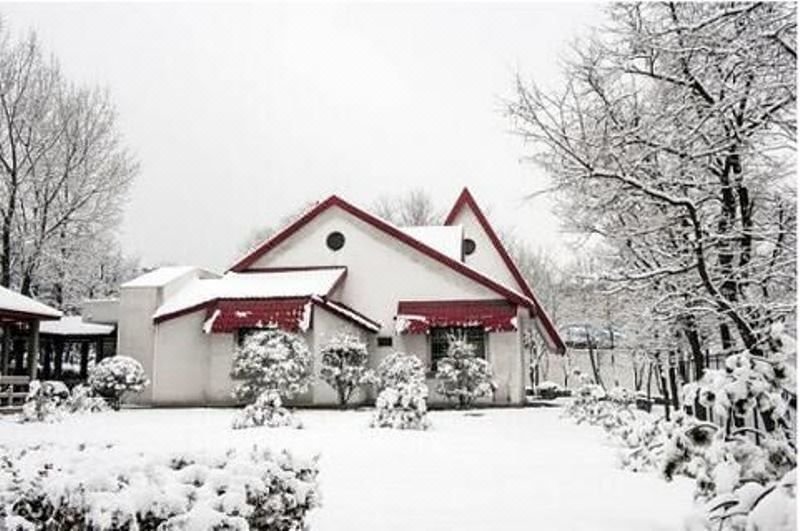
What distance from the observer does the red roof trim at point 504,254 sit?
21.3 m

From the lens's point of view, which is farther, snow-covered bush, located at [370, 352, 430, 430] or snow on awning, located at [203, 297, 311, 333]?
snow on awning, located at [203, 297, 311, 333]

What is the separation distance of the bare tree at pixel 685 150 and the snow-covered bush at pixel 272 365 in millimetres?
9257

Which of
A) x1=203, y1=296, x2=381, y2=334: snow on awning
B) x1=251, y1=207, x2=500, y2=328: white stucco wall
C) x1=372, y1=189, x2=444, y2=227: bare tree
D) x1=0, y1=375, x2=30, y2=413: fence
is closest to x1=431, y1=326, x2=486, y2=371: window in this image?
x1=251, y1=207, x2=500, y2=328: white stucco wall

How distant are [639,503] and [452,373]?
10977 millimetres

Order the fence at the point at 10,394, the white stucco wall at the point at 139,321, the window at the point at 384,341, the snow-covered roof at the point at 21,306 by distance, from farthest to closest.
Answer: the white stucco wall at the point at 139,321, the window at the point at 384,341, the snow-covered roof at the point at 21,306, the fence at the point at 10,394

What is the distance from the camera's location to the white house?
698 inches

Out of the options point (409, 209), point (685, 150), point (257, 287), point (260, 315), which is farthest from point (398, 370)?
point (409, 209)

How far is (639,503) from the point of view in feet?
20.3

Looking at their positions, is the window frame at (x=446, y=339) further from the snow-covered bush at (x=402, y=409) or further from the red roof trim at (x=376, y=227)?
the snow-covered bush at (x=402, y=409)

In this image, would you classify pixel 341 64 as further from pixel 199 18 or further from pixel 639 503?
pixel 639 503

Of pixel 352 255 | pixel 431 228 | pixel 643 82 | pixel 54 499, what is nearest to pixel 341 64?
pixel 643 82

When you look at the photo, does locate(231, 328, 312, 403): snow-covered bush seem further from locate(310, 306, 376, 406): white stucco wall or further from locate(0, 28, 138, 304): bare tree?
locate(0, 28, 138, 304): bare tree

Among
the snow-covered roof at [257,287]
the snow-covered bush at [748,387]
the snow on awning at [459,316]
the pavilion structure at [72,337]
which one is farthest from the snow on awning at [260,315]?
the snow-covered bush at [748,387]

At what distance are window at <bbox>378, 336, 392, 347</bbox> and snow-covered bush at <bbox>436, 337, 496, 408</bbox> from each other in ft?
6.35
